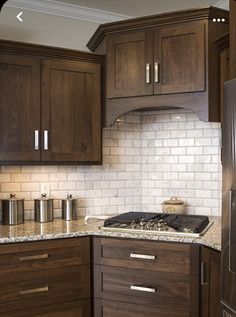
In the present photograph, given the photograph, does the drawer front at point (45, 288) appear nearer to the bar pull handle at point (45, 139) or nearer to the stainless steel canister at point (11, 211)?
the stainless steel canister at point (11, 211)

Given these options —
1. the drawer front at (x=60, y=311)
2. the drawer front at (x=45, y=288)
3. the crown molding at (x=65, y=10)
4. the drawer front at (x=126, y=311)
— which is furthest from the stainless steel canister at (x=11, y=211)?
the crown molding at (x=65, y=10)

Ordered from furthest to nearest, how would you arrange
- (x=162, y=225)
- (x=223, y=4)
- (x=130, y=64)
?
(x=223, y=4) < (x=130, y=64) < (x=162, y=225)

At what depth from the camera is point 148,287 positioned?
7.57 ft

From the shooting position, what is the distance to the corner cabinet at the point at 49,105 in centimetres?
255

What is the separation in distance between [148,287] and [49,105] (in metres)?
1.41

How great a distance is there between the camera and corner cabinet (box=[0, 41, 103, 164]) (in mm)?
2555

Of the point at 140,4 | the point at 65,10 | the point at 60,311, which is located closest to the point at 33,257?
the point at 60,311

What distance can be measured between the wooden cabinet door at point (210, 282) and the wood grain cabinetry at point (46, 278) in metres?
0.75

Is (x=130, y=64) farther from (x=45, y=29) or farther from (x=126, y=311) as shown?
(x=126, y=311)

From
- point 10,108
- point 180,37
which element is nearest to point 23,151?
point 10,108

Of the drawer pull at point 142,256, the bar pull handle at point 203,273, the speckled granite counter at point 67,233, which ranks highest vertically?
the speckled granite counter at point 67,233

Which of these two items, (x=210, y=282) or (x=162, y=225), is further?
(x=162, y=225)

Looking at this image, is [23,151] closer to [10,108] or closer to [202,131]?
[10,108]

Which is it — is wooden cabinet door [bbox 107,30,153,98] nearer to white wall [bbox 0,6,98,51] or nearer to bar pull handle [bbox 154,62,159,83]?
bar pull handle [bbox 154,62,159,83]
